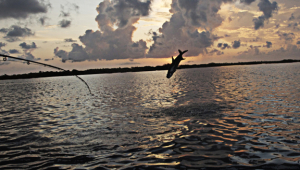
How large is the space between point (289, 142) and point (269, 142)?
1.03 meters

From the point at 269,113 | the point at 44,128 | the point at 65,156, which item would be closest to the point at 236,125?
the point at 269,113

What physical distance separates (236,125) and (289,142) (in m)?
3.94

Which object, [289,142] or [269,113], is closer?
[289,142]

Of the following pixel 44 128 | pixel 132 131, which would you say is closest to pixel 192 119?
pixel 132 131

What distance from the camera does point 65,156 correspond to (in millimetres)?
10477

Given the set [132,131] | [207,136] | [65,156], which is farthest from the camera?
[132,131]

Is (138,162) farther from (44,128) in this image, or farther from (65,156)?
(44,128)

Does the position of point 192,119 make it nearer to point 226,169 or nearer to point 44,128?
point 226,169

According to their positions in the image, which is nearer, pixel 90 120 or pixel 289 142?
pixel 289 142

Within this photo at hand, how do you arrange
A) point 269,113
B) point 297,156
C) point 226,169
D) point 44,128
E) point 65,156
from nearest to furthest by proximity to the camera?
point 226,169 < point 297,156 < point 65,156 < point 44,128 < point 269,113

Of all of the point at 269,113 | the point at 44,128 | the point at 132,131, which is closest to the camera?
the point at 132,131

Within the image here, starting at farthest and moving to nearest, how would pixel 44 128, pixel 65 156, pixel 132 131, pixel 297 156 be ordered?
pixel 44 128 < pixel 132 131 < pixel 65 156 < pixel 297 156

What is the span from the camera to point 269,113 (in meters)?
17.9

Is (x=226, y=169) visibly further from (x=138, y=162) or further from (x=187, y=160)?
(x=138, y=162)
